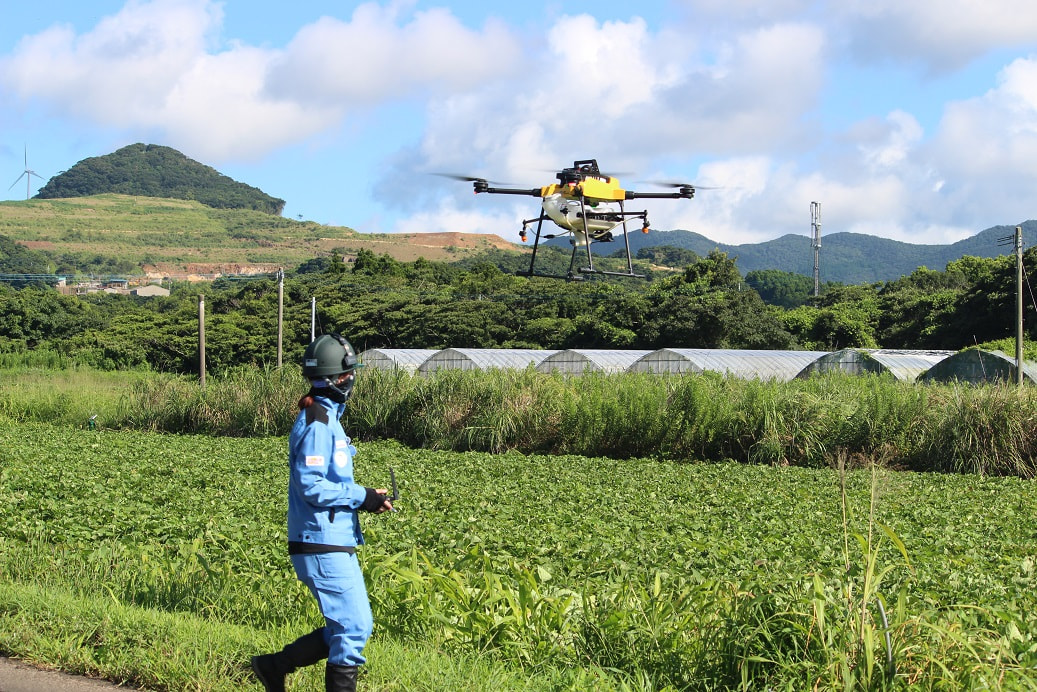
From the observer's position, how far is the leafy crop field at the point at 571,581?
506cm

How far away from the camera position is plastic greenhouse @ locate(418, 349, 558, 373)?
3928 cm

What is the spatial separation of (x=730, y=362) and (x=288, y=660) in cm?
3233

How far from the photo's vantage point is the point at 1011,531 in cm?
1054

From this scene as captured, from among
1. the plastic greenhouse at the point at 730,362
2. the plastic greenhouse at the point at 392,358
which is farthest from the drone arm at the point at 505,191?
the plastic greenhouse at the point at 392,358

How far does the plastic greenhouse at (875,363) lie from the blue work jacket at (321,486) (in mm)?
27147

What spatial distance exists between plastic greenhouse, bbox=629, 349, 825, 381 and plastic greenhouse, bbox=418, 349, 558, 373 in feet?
16.0

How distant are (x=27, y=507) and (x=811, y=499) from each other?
9.93m

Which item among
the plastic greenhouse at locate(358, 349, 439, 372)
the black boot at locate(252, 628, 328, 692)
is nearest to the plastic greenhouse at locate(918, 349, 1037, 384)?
the plastic greenhouse at locate(358, 349, 439, 372)

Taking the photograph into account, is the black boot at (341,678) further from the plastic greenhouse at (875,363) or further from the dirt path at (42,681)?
the plastic greenhouse at (875,363)

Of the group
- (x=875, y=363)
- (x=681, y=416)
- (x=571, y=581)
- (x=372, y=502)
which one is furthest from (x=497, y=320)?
(x=372, y=502)

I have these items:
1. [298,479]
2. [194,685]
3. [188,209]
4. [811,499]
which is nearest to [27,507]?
[194,685]

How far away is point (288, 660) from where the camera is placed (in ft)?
15.7

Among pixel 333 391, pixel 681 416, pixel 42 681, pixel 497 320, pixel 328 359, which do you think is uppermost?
pixel 497 320

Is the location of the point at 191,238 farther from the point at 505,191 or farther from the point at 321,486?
the point at 321,486
